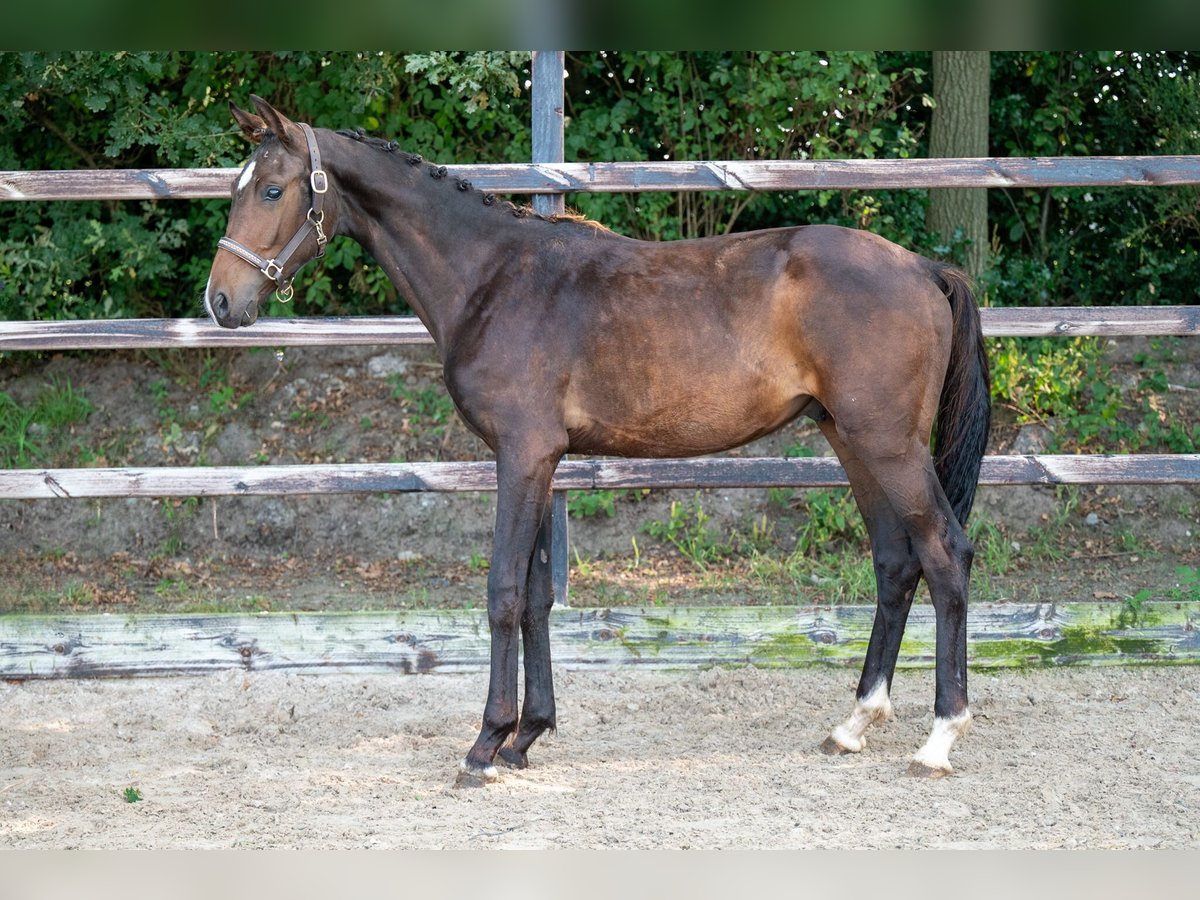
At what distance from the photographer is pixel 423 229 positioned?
4387 millimetres

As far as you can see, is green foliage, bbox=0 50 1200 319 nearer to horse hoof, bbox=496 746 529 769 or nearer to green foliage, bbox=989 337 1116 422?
green foliage, bbox=989 337 1116 422

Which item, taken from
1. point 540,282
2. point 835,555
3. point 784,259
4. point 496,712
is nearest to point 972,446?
point 784,259

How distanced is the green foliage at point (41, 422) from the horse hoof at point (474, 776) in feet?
15.6

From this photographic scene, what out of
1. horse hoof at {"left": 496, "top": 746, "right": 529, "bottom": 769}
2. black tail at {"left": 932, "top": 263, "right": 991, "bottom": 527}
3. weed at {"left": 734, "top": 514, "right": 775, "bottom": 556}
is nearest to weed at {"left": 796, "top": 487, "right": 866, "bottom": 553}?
weed at {"left": 734, "top": 514, "right": 775, "bottom": 556}

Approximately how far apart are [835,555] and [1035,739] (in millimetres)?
2394

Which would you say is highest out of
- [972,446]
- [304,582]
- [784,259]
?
[784,259]

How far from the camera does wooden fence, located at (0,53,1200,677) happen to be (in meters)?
5.21

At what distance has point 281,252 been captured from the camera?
416 centimetres

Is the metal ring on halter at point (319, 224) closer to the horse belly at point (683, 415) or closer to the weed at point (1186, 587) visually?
the horse belly at point (683, 415)

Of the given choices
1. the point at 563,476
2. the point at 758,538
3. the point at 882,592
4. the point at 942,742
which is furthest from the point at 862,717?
the point at 758,538

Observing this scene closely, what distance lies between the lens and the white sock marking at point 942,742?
4215 mm

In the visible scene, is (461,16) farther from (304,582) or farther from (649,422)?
(304,582)

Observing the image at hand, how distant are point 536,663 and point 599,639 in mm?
1010

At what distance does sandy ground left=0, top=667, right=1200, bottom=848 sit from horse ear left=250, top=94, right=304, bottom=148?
7.34ft
